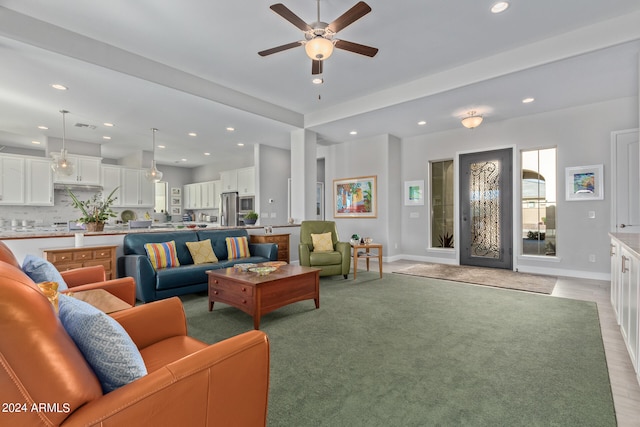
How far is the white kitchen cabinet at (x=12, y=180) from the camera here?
6.03m

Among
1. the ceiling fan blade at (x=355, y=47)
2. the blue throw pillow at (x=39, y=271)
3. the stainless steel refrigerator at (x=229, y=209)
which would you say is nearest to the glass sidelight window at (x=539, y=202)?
the ceiling fan blade at (x=355, y=47)

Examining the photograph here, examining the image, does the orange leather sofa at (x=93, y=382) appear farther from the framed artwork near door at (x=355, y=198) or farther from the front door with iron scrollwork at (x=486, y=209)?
the framed artwork near door at (x=355, y=198)

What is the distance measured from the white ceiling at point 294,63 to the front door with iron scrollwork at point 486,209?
868mm

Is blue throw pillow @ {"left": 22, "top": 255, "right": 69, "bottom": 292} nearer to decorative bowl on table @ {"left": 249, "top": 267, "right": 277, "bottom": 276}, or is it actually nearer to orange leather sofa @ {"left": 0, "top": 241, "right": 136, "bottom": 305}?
orange leather sofa @ {"left": 0, "top": 241, "right": 136, "bottom": 305}

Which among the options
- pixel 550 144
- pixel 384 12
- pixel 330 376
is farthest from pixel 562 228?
pixel 330 376

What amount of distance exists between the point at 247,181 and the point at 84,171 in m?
3.63

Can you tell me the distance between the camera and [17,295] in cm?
77

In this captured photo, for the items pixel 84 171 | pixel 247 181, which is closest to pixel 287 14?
pixel 247 181

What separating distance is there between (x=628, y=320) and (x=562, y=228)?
344 centimetres

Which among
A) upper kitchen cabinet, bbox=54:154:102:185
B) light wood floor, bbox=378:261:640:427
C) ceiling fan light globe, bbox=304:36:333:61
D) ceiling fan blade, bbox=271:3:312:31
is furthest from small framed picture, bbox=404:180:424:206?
upper kitchen cabinet, bbox=54:154:102:185

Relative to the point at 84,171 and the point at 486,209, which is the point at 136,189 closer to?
the point at 84,171

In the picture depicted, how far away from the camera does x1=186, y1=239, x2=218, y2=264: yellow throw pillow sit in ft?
13.9

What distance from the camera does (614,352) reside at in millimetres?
2357

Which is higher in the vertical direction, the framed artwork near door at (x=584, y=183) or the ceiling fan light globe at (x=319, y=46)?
the ceiling fan light globe at (x=319, y=46)
